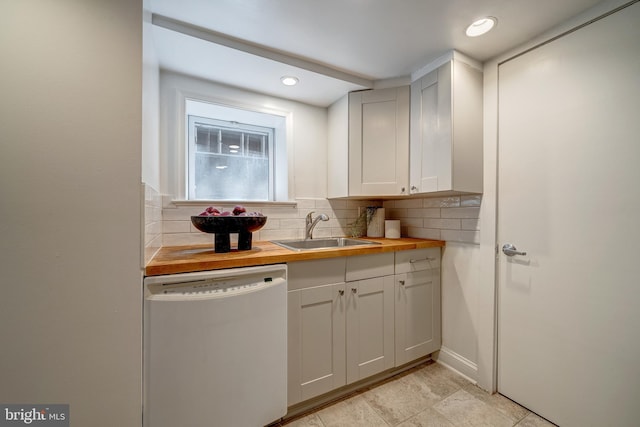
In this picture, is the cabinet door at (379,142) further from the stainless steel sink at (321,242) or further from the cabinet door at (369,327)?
the cabinet door at (369,327)

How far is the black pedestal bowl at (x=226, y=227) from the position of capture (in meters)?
1.35

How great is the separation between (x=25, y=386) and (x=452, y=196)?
2.43 m

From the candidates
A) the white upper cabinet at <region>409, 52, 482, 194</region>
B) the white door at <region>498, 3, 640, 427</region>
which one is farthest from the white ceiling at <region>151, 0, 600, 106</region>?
the white door at <region>498, 3, 640, 427</region>

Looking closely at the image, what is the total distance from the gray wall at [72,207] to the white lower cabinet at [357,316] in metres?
0.76

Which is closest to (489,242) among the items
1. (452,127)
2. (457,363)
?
(452,127)

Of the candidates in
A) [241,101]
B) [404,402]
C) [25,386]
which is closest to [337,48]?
[241,101]

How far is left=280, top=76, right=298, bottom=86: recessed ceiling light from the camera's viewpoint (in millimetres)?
1752

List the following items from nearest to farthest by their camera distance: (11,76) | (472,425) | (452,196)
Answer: (11,76), (472,425), (452,196)

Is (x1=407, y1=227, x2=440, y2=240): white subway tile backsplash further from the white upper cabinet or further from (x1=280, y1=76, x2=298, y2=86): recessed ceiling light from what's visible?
(x1=280, y1=76, x2=298, y2=86): recessed ceiling light

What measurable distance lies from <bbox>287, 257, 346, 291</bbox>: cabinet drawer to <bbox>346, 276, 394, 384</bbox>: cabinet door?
13 cm

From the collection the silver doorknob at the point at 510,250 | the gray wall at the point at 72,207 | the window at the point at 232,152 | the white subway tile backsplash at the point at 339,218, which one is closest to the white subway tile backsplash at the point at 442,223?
the white subway tile backsplash at the point at 339,218

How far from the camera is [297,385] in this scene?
1.37 meters

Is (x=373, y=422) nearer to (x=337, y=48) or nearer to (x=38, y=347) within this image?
(x=38, y=347)

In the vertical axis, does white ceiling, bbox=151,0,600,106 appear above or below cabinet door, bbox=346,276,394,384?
above
